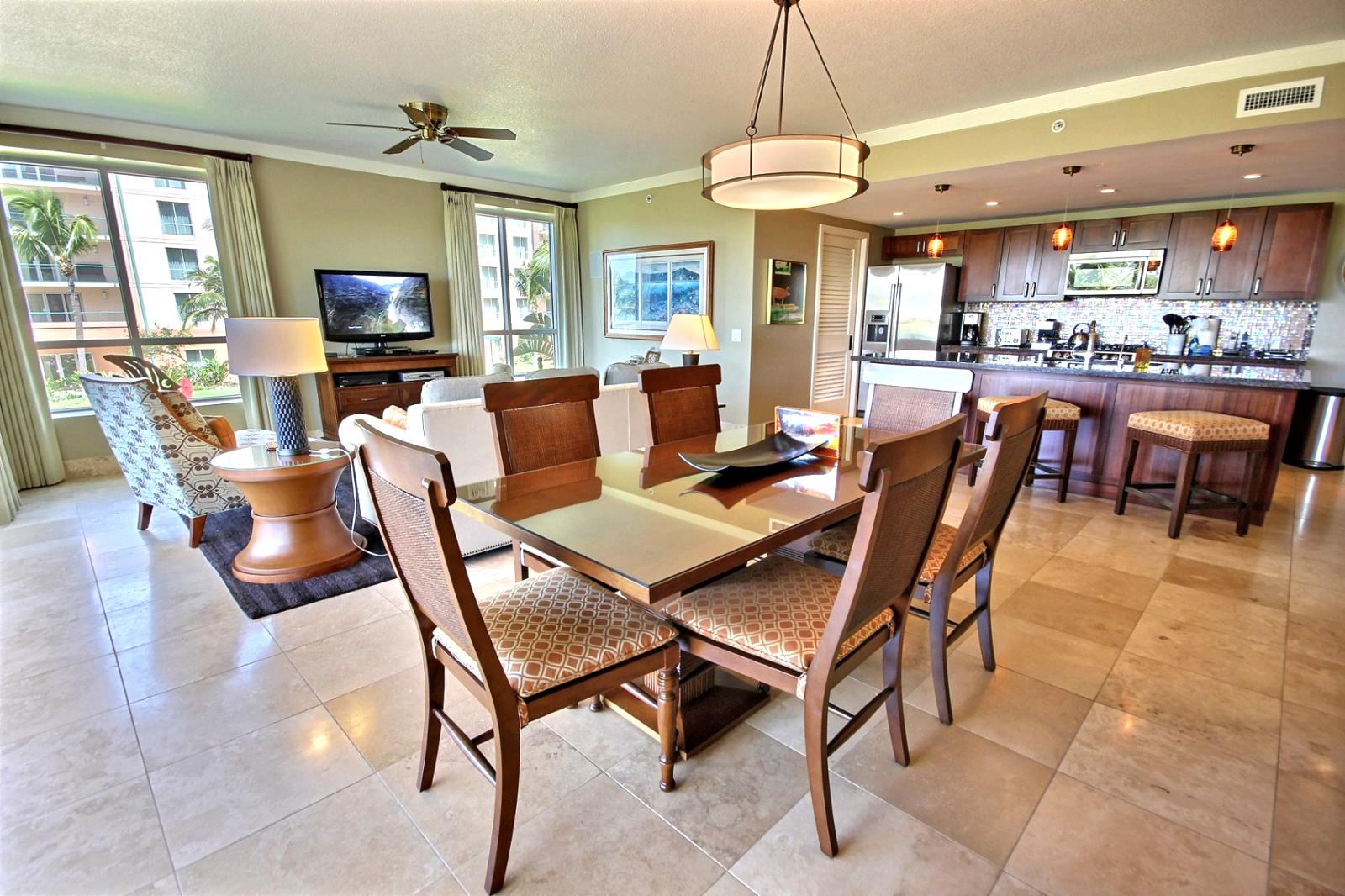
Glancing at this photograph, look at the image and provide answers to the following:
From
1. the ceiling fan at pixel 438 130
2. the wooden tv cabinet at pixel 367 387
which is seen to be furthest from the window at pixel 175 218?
the ceiling fan at pixel 438 130

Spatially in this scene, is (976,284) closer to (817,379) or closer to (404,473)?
(817,379)

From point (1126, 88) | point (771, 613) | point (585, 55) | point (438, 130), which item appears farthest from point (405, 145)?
point (1126, 88)

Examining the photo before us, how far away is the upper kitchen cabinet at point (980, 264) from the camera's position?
20.6ft

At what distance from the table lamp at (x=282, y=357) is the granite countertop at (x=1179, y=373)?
4.07m

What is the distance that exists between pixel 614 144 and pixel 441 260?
94.5 inches

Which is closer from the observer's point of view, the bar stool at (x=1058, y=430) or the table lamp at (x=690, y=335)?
the bar stool at (x=1058, y=430)

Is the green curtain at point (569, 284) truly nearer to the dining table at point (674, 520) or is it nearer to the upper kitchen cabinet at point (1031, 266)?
the upper kitchen cabinet at point (1031, 266)

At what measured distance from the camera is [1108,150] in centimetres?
350

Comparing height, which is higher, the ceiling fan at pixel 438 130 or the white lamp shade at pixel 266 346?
the ceiling fan at pixel 438 130

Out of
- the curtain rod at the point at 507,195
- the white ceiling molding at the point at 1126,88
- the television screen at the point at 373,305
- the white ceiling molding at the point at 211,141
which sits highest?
the white ceiling molding at the point at 211,141

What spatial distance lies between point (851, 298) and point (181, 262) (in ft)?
20.7

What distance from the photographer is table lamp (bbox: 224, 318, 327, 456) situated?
2.66 meters

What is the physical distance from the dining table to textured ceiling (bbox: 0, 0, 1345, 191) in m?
2.10

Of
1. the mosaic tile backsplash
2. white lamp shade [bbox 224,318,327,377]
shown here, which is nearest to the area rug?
white lamp shade [bbox 224,318,327,377]
